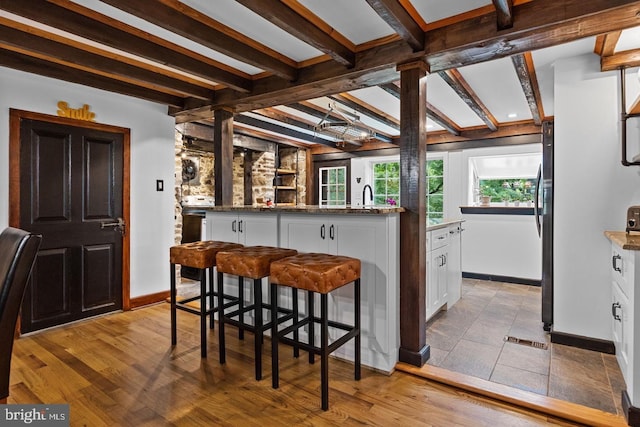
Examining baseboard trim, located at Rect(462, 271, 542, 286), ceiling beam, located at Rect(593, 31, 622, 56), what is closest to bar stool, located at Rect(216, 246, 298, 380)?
ceiling beam, located at Rect(593, 31, 622, 56)

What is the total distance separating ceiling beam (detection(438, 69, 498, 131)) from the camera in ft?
9.67

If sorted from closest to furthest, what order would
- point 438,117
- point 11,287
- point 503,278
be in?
point 11,287, point 438,117, point 503,278

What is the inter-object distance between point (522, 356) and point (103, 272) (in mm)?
3843

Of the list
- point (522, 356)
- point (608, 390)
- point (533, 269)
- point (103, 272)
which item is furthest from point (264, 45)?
point (533, 269)

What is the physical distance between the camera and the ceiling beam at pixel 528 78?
103 inches

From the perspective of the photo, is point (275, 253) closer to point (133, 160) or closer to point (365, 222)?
point (365, 222)

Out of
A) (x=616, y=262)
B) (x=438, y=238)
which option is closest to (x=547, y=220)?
(x=616, y=262)

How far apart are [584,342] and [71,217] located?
4535 millimetres

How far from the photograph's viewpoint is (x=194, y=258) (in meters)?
2.63

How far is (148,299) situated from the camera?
3789 millimetres

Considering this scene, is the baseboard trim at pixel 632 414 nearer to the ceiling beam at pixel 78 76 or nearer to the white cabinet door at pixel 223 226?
the white cabinet door at pixel 223 226

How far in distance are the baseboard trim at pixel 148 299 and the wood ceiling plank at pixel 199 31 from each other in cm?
278

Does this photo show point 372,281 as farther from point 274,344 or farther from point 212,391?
point 212,391

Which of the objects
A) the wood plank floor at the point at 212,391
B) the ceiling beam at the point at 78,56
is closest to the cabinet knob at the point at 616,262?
the wood plank floor at the point at 212,391
